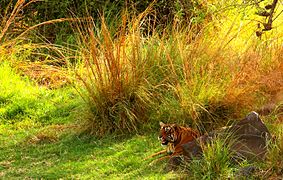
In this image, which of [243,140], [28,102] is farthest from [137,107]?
[28,102]

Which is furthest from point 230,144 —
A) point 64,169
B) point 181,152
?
point 64,169

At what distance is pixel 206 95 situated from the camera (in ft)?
22.7

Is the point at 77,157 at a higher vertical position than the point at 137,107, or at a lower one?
lower

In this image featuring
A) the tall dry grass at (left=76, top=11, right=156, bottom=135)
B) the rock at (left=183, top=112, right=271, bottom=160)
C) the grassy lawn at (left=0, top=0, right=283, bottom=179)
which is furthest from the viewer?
the tall dry grass at (left=76, top=11, right=156, bottom=135)

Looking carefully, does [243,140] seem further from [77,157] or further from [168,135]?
[77,157]

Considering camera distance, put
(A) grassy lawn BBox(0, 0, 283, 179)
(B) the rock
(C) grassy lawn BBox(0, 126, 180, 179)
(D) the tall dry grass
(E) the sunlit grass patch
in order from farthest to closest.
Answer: (E) the sunlit grass patch, (D) the tall dry grass, (A) grassy lawn BBox(0, 0, 283, 179), (C) grassy lawn BBox(0, 126, 180, 179), (B) the rock

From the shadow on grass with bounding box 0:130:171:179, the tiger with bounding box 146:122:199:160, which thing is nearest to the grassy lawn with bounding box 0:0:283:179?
the shadow on grass with bounding box 0:130:171:179

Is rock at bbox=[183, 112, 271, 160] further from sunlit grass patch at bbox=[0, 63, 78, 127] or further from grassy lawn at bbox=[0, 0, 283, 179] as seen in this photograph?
sunlit grass patch at bbox=[0, 63, 78, 127]

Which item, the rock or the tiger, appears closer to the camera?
the rock

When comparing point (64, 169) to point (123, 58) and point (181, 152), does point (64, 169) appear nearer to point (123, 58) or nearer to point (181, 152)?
point (181, 152)

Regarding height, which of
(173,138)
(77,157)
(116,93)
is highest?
(116,93)

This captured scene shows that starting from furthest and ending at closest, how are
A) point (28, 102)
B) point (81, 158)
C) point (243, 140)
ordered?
point (28, 102) → point (81, 158) → point (243, 140)

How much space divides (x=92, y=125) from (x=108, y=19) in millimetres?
4129

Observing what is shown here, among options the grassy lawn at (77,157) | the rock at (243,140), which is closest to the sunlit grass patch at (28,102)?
the grassy lawn at (77,157)
